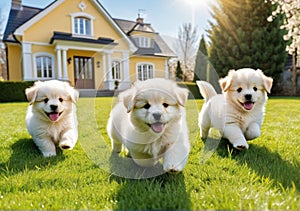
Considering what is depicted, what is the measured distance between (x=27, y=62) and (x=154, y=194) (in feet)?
57.8

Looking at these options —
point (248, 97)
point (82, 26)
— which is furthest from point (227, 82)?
point (82, 26)

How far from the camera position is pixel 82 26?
1831cm

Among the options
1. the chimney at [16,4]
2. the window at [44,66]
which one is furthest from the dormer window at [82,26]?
the chimney at [16,4]

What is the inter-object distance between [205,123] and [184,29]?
5.76 feet

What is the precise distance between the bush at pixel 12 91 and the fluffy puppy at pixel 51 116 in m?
11.6

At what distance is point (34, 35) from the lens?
1681cm

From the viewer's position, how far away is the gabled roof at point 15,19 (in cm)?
1727

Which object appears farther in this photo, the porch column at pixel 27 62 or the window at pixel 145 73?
the porch column at pixel 27 62

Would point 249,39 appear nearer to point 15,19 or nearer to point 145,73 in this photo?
point 145,73

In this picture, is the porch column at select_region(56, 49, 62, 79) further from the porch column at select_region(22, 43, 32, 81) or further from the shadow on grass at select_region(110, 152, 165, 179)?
the shadow on grass at select_region(110, 152, 165, 179)

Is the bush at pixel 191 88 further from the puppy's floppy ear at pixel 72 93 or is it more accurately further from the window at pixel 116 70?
the puppy's floppy ear at pixel 72 93

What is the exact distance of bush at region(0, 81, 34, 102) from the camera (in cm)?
1281

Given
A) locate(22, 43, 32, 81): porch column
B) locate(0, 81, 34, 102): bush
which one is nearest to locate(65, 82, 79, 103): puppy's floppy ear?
locate(0, 81, 34, 102): bush

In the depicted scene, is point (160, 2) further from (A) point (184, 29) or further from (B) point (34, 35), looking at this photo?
(B) point (34, 35)
